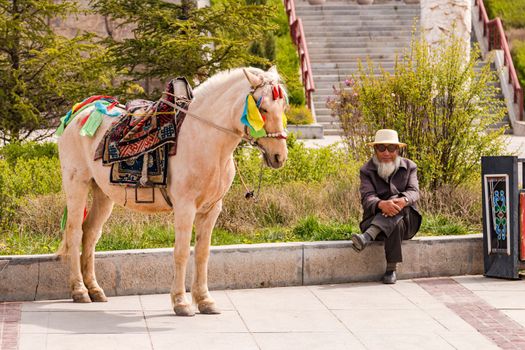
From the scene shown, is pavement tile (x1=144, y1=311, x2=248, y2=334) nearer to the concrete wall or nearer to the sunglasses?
the sunglasses

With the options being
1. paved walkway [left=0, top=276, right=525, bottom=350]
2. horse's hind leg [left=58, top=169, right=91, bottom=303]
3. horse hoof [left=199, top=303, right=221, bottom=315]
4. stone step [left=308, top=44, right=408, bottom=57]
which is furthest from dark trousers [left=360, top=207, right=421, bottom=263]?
stone step [left=308, top=44, right=408, bottom=57]

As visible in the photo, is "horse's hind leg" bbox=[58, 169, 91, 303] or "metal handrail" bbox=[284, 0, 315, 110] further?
"metal handrail" bbox=[284, 0, 315, 110]

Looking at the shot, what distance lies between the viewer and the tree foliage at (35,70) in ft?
51.9

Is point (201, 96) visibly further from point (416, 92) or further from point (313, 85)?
point (313, 85)

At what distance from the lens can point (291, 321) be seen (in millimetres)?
8703

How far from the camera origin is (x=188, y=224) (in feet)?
28.4

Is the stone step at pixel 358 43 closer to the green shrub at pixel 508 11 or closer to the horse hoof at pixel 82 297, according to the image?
the green shrub at pixel 508 11

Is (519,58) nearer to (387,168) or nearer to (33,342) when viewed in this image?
(387,168)

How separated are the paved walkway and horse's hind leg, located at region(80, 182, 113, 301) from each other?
17cm

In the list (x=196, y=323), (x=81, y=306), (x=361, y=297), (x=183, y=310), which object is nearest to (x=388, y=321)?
(x=361, y=297)

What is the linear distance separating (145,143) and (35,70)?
26.6ft

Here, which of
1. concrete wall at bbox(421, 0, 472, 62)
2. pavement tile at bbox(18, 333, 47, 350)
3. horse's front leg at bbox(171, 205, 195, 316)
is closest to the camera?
pavement tile at bbox(18, 333, 47, 350)

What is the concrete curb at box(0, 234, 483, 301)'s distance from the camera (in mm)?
9453

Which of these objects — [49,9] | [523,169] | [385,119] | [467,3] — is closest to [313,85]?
[467,3]
